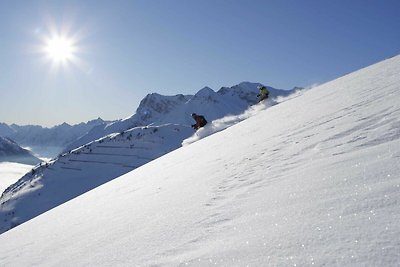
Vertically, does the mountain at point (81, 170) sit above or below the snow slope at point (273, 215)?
above

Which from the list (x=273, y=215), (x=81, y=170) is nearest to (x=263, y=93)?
(x=273, y=215)

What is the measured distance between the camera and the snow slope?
6.60 ft

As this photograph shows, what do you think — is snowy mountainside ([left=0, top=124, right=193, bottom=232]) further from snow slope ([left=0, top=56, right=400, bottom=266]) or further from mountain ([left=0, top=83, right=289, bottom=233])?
snow slope ([left=0, top=56, right=400, bottom=266])

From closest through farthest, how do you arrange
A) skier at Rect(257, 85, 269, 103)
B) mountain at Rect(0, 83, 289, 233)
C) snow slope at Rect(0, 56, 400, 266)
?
snow slope at Rect(0, 56, 400, 266), skier at Rect(257, 85, 269, 103), mountain at Rect(0, 83, 289, 233)

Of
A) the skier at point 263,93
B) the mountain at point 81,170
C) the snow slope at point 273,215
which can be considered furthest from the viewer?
the mountain at point 81,170

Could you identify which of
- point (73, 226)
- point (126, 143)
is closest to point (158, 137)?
point (126, 143)

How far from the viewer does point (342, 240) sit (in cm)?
195

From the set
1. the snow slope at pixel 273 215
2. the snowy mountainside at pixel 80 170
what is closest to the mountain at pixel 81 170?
the snowy mountainside at pixel 80 170

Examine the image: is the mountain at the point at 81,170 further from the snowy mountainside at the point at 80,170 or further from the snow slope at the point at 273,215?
the snow slope at the point at 273,215

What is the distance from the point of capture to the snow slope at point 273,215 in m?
2.01

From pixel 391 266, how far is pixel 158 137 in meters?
127

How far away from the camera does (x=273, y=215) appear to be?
2893 millimetres

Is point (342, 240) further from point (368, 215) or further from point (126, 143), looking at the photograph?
point (126, 143)

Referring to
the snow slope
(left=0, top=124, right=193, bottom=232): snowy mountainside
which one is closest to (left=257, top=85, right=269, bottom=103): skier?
the snow slope
